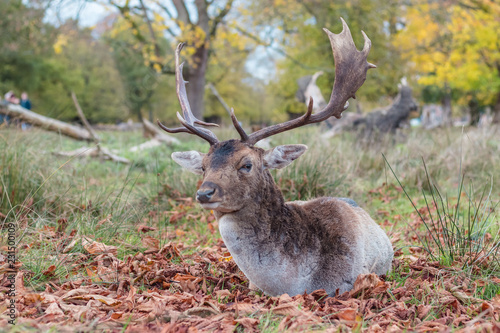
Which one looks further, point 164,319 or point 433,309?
point 433,309

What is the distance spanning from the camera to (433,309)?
315 cm

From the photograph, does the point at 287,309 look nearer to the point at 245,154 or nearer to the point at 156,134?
the point at 245,154

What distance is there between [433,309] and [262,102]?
149 feet

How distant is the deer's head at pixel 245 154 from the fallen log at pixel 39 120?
464 centimetres

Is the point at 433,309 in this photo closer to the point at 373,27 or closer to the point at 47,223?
the point at 47,223

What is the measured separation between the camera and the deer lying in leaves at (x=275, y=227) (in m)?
3.40

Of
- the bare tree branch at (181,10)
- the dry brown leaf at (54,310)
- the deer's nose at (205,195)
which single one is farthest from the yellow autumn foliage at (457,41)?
the dry brown leaf at (54,310)

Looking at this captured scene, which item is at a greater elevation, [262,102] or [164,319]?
[164,319]

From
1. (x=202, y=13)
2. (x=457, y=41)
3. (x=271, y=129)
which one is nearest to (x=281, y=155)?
(x=271, y=129)

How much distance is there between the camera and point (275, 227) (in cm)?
354

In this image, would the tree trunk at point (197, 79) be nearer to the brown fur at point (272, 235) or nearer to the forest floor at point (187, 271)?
the forest floor at point (187, 271)

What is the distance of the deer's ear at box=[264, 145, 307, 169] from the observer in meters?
3.73

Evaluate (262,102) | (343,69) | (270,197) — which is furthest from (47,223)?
(262,102)

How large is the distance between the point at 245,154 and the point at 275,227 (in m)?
0.63
